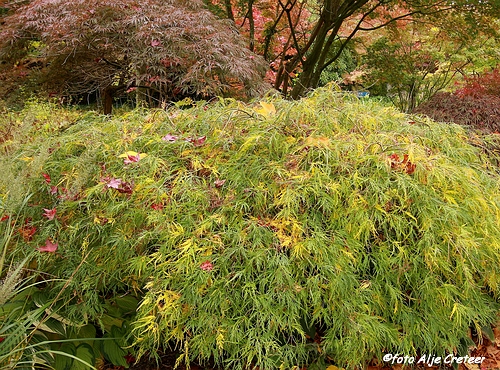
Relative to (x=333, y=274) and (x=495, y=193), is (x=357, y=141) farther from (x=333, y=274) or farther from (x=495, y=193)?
(x=495, y=193)

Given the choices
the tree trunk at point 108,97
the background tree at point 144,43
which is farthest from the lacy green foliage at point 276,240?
the tree trunk at point 108,97

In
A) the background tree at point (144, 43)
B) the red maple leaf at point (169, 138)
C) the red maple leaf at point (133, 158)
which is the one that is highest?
the background tree at point (144, 43)

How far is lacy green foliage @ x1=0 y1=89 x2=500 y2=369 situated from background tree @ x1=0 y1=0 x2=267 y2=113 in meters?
1.94

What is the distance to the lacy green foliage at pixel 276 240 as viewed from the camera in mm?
1586

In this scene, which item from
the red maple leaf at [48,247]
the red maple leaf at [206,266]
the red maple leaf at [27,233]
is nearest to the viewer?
the red maple leaf at [206,266]

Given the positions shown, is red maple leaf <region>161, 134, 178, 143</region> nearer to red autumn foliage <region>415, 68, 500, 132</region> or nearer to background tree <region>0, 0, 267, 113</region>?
background tree <region>0, 0, 267, 113</region>

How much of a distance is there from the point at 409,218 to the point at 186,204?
0.93 meters

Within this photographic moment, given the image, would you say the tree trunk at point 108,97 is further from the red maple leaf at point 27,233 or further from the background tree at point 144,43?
the red maple leaf at point 27,233

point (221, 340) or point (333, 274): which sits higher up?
point (333, 274)

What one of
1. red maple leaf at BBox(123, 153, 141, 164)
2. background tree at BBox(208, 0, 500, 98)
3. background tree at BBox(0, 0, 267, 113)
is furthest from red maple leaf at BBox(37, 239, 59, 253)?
background tree at BBox(208, 0, 500, 98)

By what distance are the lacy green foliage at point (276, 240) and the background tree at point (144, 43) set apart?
1940 mm

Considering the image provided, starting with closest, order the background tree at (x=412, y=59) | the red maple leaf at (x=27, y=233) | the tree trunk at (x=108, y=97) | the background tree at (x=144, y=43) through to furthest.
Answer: the red maple leaf at (x=27, y=233) → the background tree at (x=144, y=43) → the tree trunk at (x=108, y=97) → the background tree at (x=412, y=59)

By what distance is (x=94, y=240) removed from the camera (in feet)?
6.17

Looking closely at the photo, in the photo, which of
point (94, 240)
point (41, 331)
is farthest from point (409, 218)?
point (41, 331)
